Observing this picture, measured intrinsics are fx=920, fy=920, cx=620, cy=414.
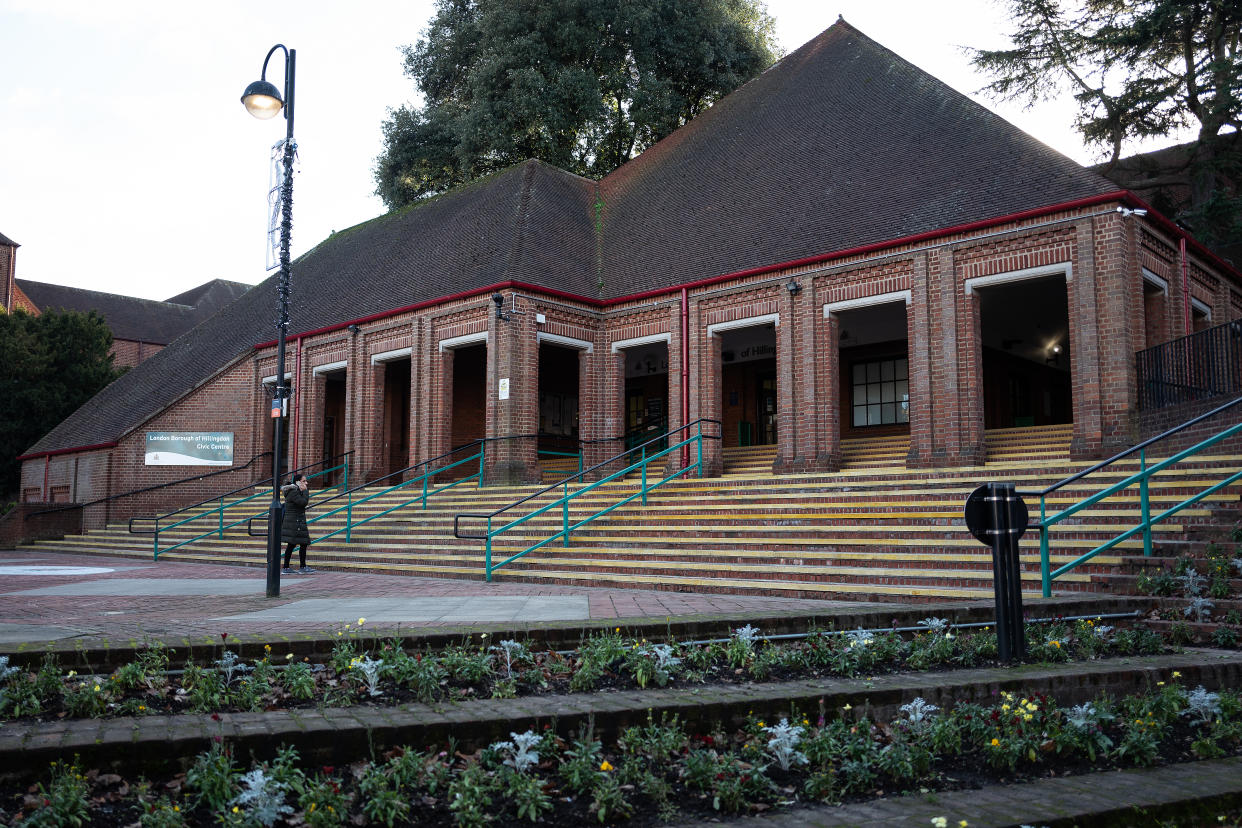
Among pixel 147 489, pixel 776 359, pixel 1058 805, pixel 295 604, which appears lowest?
pixel 1058 805

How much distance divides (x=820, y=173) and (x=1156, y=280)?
22.7ft

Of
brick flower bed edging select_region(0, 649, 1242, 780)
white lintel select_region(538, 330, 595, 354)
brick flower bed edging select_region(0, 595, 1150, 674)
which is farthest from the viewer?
white lintel select_region(538, 330, 595, 354)

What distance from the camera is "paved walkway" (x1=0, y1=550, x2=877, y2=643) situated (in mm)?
7258

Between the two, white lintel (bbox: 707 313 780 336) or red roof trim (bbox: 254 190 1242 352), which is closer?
red roof trim (bbox: 254 190 1242 352)

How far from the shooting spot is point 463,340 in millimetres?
21266

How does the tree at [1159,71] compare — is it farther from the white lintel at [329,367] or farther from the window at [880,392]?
the white lintel at [329,367]

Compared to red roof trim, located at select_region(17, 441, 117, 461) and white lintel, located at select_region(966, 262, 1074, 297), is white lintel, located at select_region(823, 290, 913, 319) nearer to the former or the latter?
white lintel, located at select_region(966, 262, 1074, 297)

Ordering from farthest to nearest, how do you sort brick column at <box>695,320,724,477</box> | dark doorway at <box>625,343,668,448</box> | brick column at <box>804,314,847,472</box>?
dark doorway at <box>625,343,668,448</box>, brick column at <box>695,320,724,477</box>, brick column at <box>804,314,847,472</box>

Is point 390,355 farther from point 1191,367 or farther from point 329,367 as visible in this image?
point 1191,367

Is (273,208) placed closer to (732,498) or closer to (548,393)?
(732,498)

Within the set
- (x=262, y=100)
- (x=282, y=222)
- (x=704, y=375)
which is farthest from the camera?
(x=704, y=375)

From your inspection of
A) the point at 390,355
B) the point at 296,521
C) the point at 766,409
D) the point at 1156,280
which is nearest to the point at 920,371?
the point at 1156,280

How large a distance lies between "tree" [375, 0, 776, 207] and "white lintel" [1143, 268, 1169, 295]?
1891 centimetres

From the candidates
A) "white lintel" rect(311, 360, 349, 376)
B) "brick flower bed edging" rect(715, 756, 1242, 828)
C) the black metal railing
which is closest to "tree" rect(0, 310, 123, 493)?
"white lintel" rect(311, 360, 349, 376)
